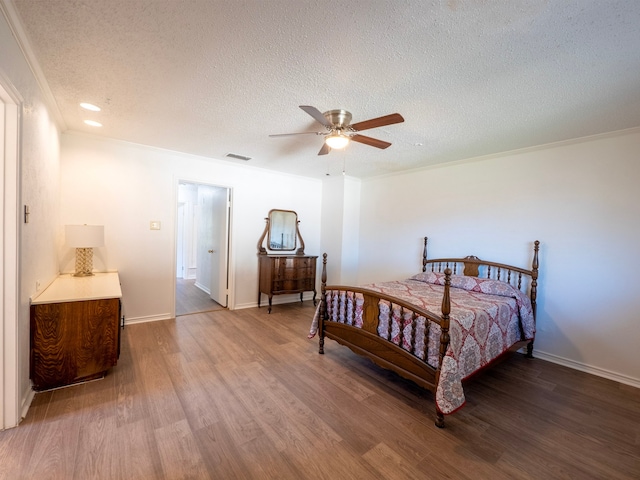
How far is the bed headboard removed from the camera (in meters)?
3.18

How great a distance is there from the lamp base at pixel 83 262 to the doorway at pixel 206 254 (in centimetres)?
137

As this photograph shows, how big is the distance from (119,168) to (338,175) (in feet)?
10.7

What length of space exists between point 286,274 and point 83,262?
8.67 ft

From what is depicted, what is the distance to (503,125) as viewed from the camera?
2684mm

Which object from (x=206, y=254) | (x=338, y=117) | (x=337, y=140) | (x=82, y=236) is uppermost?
(x=338, y=117)

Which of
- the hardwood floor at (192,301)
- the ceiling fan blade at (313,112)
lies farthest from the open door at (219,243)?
the ceiling fan blade at (313,112)

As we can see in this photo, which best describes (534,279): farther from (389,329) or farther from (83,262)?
(83,262)

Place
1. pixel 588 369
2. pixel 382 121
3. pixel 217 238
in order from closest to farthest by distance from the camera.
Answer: pixel 382 121 → pixel 588 369 → pixel 217 238

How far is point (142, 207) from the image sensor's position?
3764 mm

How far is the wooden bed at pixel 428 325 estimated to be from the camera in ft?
6.59

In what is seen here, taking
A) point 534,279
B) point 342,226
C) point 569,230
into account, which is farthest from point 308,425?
point 342,226

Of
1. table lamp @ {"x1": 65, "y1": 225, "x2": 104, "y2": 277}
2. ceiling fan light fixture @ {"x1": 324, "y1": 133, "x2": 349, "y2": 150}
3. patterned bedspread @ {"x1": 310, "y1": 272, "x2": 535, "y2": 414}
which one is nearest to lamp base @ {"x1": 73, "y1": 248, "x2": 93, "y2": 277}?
table lamp @ {"x1": 65, "y1": 225, "x2": 104, "y2": 277}

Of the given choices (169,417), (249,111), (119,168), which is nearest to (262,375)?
(169,417)

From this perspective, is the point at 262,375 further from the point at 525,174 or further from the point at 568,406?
the point at 525,174
